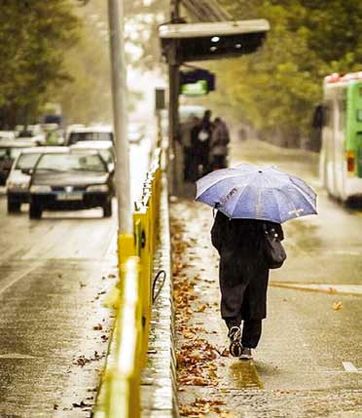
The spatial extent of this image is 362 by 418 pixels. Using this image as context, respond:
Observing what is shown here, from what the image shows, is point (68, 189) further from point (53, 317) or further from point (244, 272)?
point (244, 272)

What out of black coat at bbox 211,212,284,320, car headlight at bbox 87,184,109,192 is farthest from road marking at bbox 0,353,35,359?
car headlight at bbox 87,184,109,192

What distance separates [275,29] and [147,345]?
36.5 m

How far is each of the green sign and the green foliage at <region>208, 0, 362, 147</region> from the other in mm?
3186

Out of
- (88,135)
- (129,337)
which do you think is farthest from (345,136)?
(129,337)

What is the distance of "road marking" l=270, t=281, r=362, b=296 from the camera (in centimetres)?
1761

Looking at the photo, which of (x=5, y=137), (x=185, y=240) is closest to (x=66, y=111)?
(x=5, y=137)

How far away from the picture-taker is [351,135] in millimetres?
31297

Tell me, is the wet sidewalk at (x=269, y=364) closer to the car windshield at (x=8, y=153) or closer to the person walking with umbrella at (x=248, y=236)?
the person walking with umbrella at (x=248, y=236)

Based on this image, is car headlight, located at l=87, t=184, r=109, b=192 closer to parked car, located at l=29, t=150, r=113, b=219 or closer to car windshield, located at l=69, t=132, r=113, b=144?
parked car, located at l=29, t=150, r=113, b=219

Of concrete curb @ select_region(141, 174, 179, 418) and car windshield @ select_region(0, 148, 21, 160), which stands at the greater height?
concrete curb @ select_region(141, 174, 179, 418)

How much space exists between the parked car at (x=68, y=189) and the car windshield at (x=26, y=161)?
380 cm

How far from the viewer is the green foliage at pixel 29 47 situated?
151 feet

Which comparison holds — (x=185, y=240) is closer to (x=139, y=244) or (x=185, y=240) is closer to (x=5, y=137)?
(x=139, y=244)

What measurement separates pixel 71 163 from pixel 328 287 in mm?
17090
